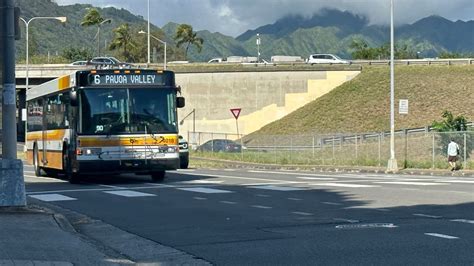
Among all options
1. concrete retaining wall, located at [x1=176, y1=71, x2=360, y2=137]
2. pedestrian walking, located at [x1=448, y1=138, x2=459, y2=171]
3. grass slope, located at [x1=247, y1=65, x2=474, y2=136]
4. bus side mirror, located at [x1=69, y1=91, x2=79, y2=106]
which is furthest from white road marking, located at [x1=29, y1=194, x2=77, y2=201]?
concrete retaining wall, located at [x1=176, y1=71, x2=360, y2=137]

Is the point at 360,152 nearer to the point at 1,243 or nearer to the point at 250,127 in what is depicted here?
the point at 250,127

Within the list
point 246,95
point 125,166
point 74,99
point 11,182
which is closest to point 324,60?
point 246,95

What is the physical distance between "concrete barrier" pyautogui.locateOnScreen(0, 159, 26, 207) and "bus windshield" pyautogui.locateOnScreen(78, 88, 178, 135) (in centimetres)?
949

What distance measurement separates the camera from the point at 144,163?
2427 centimetres

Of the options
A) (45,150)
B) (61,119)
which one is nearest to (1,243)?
(61,119)

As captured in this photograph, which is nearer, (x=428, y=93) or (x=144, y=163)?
(x=144, y=163)

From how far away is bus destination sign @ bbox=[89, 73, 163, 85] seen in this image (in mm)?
24112

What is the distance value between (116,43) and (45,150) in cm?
10123

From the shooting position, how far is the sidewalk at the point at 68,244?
10281 millimetres

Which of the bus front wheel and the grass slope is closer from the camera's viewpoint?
the bus front wheel

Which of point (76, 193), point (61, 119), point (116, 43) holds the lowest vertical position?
point (76, 193)

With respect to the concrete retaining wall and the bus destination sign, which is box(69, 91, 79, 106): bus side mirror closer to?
the bus destination sign

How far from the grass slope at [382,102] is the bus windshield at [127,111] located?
46.6 m

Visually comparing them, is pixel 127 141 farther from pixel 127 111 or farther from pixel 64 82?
pixel 64 82
